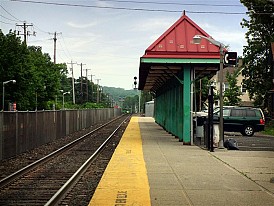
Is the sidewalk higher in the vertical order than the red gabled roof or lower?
lower

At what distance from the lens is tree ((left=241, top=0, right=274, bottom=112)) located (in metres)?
47.5

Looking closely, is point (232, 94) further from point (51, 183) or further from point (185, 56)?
point (51, 183)

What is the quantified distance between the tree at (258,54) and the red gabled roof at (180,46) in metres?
27.0

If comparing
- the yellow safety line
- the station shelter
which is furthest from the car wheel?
the yellow safety line

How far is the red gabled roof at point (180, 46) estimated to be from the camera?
20.9 metres

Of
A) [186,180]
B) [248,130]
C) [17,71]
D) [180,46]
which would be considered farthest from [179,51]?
[17,71]

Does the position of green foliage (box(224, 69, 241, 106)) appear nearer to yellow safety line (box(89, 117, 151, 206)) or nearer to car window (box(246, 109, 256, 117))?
car window (box(246, 109, 256, 117))

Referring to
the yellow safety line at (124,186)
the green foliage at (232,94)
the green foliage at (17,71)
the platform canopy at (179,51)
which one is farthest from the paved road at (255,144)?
the green foliage at (17,71)

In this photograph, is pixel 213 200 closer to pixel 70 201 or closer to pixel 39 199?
pixel 70 201

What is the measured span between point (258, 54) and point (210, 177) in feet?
135

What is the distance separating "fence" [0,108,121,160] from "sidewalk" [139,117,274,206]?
4.84m

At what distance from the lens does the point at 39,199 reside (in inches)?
356

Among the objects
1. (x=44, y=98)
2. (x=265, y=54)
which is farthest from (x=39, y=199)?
(x=44, y=98)

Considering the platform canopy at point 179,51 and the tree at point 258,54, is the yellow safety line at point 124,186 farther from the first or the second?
the tree at point 258,54
